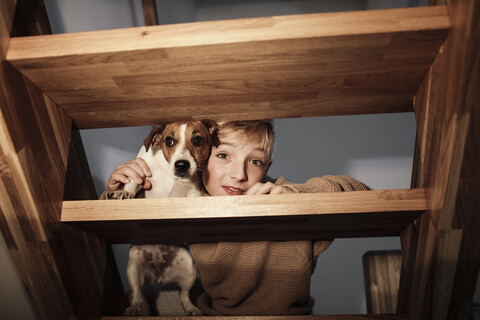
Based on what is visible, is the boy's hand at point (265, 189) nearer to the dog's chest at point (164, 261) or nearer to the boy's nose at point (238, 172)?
the boy's nose at point (238, 172)

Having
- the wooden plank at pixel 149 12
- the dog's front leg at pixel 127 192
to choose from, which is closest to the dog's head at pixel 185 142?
the dog's front leg at pixel 127 192

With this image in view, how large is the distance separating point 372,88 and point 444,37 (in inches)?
6.9

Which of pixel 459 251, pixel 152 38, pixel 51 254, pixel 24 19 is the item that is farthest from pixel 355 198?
pixel 24 19

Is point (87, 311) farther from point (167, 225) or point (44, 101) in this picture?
point (44, 101)

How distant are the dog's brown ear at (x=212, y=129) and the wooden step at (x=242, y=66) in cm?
2

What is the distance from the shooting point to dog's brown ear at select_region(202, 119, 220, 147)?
83 centimetres

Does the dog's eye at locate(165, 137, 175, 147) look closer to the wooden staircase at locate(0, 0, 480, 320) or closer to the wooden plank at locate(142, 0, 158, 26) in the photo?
the wooden staircase at locate(0, 0, 480, 320)

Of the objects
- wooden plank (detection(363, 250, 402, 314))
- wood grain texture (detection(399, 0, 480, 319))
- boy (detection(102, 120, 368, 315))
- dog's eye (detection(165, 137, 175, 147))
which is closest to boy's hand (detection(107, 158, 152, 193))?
boy (detection(102, 120, 368, 315))

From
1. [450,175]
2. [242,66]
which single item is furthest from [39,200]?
[450,175]

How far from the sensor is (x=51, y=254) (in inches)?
28.9

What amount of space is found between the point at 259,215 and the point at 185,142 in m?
0.28

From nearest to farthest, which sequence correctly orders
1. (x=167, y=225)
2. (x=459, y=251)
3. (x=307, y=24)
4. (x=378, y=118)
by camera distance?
1. (x=307, y=24)
2. (x=459, y=251)
3. (x=167, y=225)
4. (x=378, y=118)

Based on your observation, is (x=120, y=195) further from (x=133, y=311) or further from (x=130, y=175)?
(x=133, y=311)

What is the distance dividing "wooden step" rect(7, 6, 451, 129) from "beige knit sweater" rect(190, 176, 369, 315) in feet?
0.82
